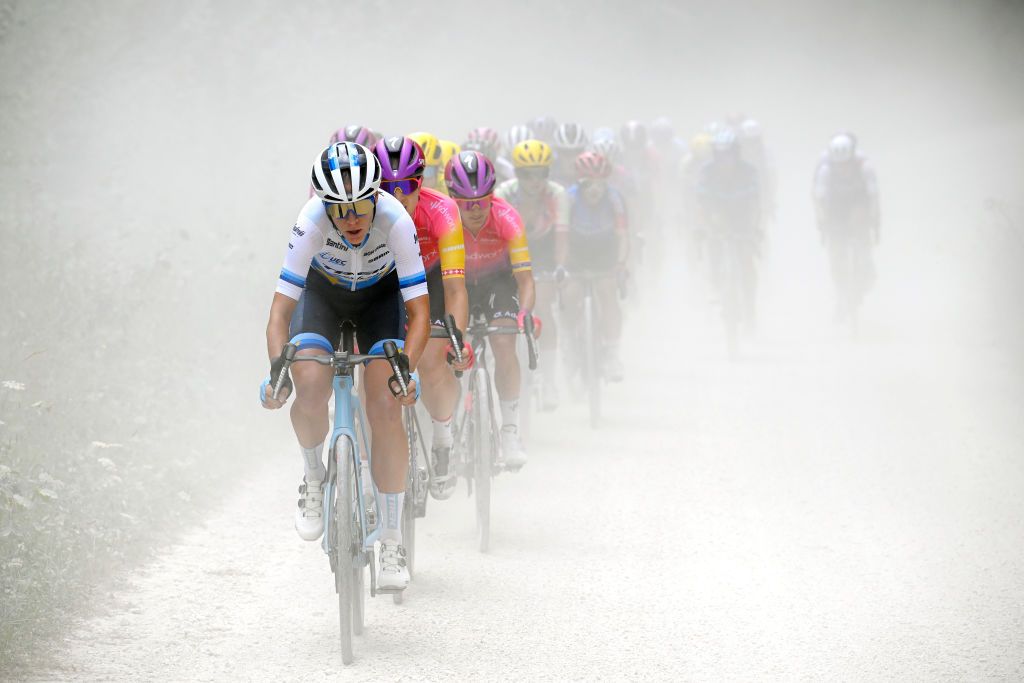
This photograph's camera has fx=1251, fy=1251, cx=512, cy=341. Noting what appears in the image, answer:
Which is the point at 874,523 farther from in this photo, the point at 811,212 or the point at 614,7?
the point at 614,7

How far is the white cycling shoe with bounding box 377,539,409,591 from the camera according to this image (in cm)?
584

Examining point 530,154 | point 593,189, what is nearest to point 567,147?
point 593,189

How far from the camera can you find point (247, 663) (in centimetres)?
553

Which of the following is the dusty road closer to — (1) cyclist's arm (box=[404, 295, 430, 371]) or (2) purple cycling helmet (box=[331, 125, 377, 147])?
(1) cyclist's arm (box=[404, 295, 430, 371])

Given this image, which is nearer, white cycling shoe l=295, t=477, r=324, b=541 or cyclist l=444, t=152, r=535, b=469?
white cycling shoe l=295, t=477, r=324, b=541

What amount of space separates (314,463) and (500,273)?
2.93 metres

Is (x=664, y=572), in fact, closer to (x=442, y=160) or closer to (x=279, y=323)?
(x=279, y=323)

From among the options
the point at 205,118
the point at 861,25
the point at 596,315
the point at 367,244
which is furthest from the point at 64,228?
the point at 861,25

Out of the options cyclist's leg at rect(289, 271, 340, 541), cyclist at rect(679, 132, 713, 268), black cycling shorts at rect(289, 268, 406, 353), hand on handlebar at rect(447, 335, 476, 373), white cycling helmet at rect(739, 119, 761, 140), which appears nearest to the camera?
cyclist's leg at rect(289, 271, 340, 541)

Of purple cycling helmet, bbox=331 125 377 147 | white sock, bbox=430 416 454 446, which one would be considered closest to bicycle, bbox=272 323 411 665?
white sock, bbox=430 416 454 446

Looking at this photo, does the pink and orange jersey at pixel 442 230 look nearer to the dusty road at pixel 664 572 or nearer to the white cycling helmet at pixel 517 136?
the dusty road at pixel 664 572

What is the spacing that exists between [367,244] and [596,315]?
6.44 metres

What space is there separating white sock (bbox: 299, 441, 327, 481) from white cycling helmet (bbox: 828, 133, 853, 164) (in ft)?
40.5

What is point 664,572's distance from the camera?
7.03m
